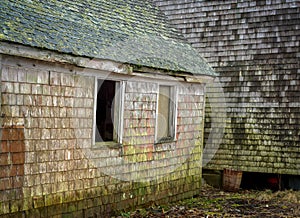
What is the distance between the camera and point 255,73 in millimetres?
12531

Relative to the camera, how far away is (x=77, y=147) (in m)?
7.68

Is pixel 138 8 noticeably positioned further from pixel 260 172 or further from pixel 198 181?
pixel 260 172

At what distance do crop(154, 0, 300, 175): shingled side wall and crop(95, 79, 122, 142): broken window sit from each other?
4.36 m

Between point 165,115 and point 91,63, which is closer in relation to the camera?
point 91,63

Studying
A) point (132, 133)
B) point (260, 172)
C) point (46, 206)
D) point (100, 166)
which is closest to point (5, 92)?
point (46, 206)

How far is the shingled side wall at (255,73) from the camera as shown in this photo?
1192 centimetres

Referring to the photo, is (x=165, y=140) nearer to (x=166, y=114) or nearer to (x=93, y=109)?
(x=166, y=114)

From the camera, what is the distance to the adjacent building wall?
657 centimetres

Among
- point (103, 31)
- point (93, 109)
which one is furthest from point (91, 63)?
point (103, 31)

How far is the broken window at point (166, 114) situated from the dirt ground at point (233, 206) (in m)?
1.61

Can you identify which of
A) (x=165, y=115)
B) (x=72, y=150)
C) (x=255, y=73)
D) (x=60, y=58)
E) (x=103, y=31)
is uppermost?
(x=103, y=31)

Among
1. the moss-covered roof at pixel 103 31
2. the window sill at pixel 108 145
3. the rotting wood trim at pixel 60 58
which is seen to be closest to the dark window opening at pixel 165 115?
the moss-covered roof at pixel 103 31

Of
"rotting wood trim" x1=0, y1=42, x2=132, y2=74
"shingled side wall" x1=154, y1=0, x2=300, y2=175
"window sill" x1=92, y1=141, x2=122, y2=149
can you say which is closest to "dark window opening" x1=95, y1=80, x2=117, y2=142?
"window sill" x1=92, y1=141, x2=122, y2=149

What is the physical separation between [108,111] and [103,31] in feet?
6.25
